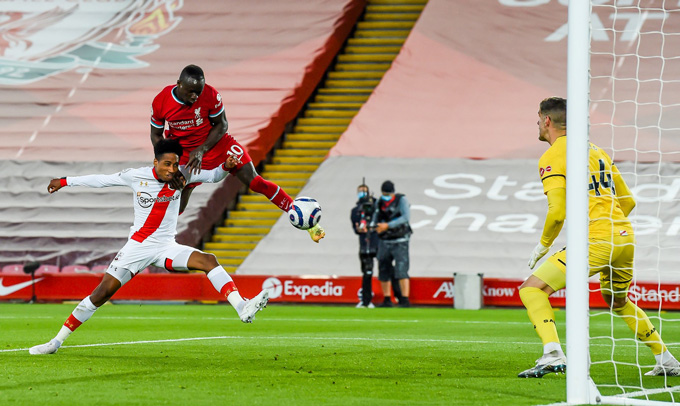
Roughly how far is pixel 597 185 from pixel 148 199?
12.3 feet

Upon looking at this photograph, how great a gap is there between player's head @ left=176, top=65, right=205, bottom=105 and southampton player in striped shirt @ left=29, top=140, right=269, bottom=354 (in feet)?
1.77

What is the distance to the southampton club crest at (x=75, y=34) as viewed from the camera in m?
26.0

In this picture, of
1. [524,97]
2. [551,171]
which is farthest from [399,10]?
[551,171]

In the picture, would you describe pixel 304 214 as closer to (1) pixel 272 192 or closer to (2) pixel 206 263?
(1) pixel 272 192

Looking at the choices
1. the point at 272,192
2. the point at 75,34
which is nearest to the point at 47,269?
the point at 75,34

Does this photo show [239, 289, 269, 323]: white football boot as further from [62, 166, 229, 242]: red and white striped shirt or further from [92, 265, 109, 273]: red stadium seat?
[92, 265, 109, 273]: red stadium seat

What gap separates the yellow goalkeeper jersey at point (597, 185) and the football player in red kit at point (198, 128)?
2761mm

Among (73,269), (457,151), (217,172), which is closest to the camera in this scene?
(217,172)

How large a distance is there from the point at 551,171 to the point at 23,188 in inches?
718

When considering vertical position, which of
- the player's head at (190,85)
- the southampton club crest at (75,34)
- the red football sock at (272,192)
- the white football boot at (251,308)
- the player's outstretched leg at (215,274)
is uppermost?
the southampton club crest at (75,34)

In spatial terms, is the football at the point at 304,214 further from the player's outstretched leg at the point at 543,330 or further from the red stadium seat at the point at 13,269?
the red stadium seat at the point at 13,269

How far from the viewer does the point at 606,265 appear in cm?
665

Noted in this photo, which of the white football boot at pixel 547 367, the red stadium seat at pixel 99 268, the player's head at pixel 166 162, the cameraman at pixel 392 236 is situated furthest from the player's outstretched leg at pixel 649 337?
the red stadium seat at pixel 99 268

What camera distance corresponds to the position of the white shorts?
834 cm
